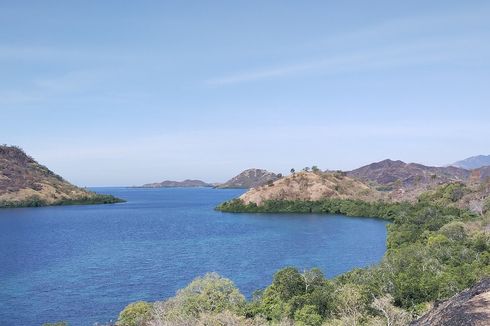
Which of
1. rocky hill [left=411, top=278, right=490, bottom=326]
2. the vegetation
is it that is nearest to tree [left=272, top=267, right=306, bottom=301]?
the vegetation

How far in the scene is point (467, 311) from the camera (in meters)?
13.6

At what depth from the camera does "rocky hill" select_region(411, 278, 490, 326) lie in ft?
42.9

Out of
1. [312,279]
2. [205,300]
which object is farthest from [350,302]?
[205,300]

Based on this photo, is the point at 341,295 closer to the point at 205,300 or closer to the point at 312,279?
the point at 312,279

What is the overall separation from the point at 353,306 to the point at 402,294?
7119mm

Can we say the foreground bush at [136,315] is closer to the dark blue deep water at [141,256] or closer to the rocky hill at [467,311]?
the dark blue deep water at [141,256]

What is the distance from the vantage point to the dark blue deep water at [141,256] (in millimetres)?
57094

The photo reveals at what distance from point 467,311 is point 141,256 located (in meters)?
78.7

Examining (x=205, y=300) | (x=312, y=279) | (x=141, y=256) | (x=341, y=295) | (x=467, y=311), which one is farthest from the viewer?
(x=141, y=256)

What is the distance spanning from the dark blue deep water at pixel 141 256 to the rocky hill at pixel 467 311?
41078 millimetres

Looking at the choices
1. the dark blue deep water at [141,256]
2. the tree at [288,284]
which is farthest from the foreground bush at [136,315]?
the tree at [288,284]

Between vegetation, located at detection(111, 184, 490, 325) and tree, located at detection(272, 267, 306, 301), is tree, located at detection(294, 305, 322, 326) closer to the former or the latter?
vegetation, located at detection(111, 184, 490, 325)

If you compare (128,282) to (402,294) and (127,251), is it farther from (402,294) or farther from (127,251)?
(402,294)

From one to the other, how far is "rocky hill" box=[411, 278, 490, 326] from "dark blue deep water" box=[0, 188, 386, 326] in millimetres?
41078
